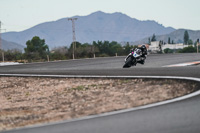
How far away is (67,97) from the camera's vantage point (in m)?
8.69

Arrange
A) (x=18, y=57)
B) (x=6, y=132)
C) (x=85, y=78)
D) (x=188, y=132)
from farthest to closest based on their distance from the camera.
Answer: (x=18, y=57), (x=85, y=78), (x=6, y=132), (x=188, y=132)

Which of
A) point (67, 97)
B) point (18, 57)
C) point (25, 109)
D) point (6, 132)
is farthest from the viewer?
point (18, 57)

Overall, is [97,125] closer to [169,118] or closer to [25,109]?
[169,118]

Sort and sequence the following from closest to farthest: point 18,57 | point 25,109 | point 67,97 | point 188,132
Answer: point 188,132 < point 25,109 < point 67,97 < point 18,57

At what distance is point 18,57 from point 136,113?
52.6m

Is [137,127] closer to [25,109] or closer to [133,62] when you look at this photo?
[25,109]

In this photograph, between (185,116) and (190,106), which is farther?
(190,106)

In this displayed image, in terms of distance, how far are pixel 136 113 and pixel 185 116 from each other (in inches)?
32.6

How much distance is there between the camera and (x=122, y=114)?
16.4 ft

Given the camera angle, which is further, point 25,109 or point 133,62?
point 133,62

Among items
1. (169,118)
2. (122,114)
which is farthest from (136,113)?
(169,118)

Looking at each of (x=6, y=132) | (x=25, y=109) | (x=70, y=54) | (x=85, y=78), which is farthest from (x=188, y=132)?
(x=70, y=54)

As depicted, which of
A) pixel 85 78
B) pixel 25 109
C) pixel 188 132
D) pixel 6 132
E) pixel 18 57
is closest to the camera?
pixel 188 132

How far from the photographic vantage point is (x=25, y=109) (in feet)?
24.3
